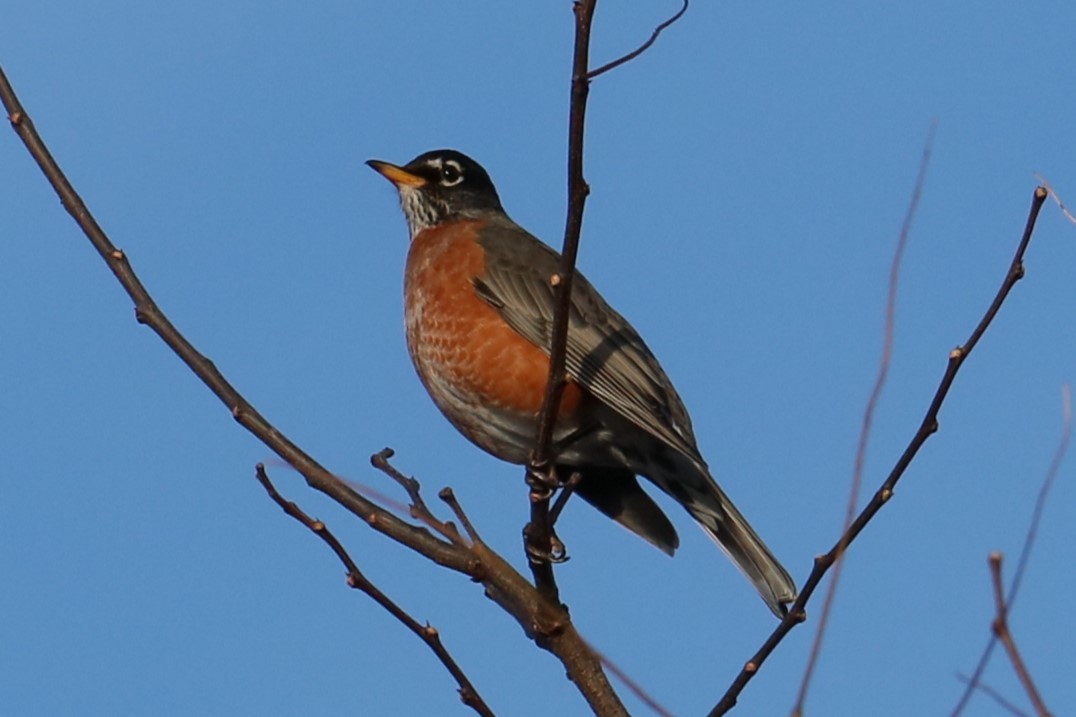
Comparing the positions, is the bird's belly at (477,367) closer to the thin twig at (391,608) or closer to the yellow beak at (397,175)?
the yellow beak at (397,175)

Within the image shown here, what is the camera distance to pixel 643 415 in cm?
614

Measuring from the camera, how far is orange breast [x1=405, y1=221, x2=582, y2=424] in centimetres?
621

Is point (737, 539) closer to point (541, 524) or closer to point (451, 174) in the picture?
point (541, 524)

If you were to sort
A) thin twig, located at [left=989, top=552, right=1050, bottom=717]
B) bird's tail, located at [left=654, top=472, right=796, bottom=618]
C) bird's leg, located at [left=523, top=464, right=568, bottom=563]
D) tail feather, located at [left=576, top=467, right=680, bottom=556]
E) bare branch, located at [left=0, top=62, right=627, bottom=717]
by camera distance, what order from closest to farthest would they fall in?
thin twig, located at [left=989, top=552, right=1050, bottom=717], bare branch, located at [left=0, top=62, right=627, bottom=717], bird's leg, located at [left=523, top=464, right=568, bottom=563], bird's tail, located at [left=654, top=472, right=796, bottom=618], tail feather, located at [left=576, top=467, right=680, bottom=556]

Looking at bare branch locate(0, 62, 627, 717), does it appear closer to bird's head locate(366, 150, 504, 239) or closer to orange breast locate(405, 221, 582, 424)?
orange breast locate(405, 221, 582, 424)

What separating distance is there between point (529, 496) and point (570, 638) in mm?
646

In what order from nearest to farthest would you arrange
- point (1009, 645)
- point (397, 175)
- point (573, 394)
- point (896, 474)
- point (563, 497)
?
point (1009, 645) → point (896, 474) → point (563, 497) → point (573, 394) → point (397, 175)

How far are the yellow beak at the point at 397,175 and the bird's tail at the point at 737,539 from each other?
7.96 ft

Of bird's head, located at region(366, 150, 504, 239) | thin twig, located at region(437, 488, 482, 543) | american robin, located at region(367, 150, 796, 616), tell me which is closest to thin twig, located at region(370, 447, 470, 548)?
thin twig, located at region(437, 488, 482, 543)

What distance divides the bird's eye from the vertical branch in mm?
3815

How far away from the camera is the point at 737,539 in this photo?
5.96 metres

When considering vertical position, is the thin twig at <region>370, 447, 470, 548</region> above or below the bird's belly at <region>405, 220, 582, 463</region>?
below

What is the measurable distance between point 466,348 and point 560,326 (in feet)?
8.24

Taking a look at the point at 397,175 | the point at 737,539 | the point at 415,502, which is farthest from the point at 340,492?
the point at 397,175
